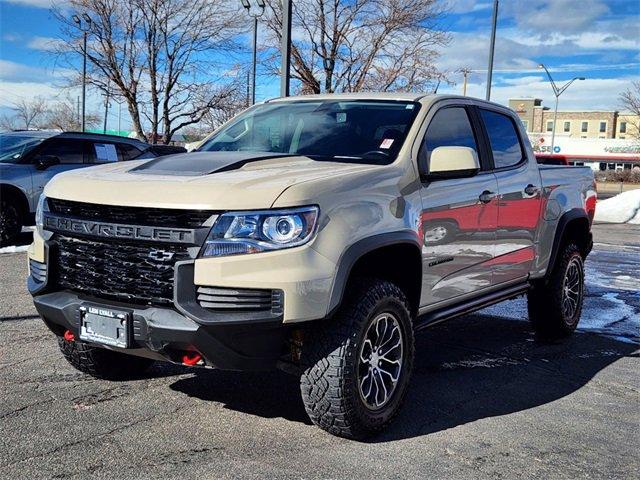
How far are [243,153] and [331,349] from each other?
59.3 inches

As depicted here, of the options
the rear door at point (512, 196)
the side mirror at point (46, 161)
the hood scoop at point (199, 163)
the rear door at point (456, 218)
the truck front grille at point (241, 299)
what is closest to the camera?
the truck front grille at point (241, 299)

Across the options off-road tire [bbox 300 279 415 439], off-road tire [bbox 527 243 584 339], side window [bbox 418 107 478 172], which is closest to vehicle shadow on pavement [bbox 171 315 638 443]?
off-road tire [bbox 527 243 584 339]

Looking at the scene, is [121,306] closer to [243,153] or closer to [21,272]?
[243,153]

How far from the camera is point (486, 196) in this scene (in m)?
4.89

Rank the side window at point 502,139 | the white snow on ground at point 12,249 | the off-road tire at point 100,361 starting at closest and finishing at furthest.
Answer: the off-road tire at point 100,361, the side window at point 502,139, the white snow on ground at point 12,249

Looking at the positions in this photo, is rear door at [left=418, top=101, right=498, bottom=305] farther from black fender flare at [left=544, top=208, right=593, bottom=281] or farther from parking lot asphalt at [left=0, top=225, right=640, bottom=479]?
black fender flare at [left=544, top=208, right=593, bottom=281]

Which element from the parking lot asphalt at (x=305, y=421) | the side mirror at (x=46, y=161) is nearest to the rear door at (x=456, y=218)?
the parking lot asphalt at (x=305, y=421)

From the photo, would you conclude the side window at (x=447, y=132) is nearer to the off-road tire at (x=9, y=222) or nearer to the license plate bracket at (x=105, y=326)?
the license plate bracket at (x=105, y=326)

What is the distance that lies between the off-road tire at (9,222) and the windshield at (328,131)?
6415mm

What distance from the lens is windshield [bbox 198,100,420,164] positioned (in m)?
4.39

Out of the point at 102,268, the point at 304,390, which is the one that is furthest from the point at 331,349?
the point at 102,268

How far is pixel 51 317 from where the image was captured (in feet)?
12.3

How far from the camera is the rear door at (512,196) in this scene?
5203 millimetres

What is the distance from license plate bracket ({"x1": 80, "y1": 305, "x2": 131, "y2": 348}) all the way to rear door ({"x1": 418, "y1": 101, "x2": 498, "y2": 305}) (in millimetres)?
1727
